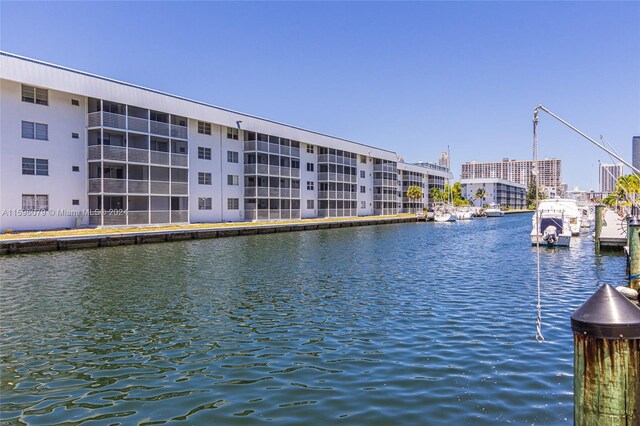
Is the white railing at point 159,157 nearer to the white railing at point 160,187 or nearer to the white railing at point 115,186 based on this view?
the white railing at point 160,187

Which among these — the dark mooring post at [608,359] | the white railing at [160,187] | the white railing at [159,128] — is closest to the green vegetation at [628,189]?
the dark mooring post at [608,359]

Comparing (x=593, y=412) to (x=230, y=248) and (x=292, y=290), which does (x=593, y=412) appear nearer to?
(x=292, y=290)

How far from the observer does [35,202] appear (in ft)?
126

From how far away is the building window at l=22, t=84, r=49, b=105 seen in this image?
3831 centimetres

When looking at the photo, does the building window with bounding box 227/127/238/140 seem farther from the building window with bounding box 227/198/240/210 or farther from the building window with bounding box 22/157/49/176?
the building window with bounding box 22/157/49/176

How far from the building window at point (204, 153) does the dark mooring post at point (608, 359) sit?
54.1 metres

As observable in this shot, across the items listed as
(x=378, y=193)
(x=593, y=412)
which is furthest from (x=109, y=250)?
(x=378, y=193)

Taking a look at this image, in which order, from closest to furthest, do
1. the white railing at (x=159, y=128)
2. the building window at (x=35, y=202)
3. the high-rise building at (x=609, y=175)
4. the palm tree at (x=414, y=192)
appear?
the high-rise building at (x=609, y=175)
the building window at (x=35, y=202)
the white railing at (x=159, y=128)
the palm tree at (x=414, y=192)

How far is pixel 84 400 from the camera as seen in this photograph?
797 cm

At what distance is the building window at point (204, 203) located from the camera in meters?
54.7

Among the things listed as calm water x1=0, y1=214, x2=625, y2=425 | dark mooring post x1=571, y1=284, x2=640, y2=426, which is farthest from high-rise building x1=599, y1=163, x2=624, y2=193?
dark mooring post x1=571, y1=284, x2=640, y2=426

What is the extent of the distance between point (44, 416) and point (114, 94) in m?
42.3

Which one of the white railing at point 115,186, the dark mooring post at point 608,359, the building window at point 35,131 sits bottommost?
the dark mooring post at point 608,359

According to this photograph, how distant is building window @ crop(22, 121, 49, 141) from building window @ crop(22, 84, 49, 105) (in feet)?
6.27
